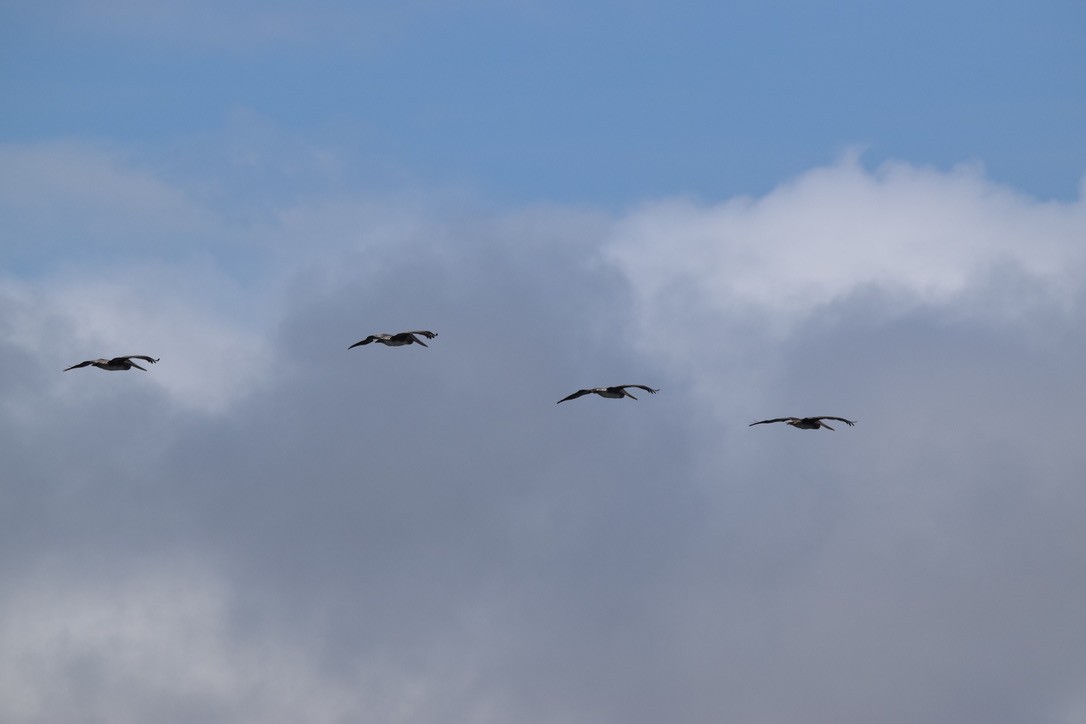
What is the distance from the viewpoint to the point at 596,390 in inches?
4402

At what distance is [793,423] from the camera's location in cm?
11269

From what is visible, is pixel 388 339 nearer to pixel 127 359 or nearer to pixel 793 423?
pixel 127 359

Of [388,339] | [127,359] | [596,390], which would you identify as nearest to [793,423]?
[596,390]

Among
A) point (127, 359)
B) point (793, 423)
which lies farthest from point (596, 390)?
point (127, 359)

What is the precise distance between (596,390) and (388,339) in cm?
1775

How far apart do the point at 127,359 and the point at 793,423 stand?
54.4 meters

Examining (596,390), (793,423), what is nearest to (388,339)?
(596,390)

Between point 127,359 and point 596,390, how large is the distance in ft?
125

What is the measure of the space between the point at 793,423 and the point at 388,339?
112 ft

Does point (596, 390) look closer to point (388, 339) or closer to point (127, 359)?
point (388, 339)

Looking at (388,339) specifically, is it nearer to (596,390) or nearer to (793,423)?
(596,390)

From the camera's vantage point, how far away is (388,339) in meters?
113
